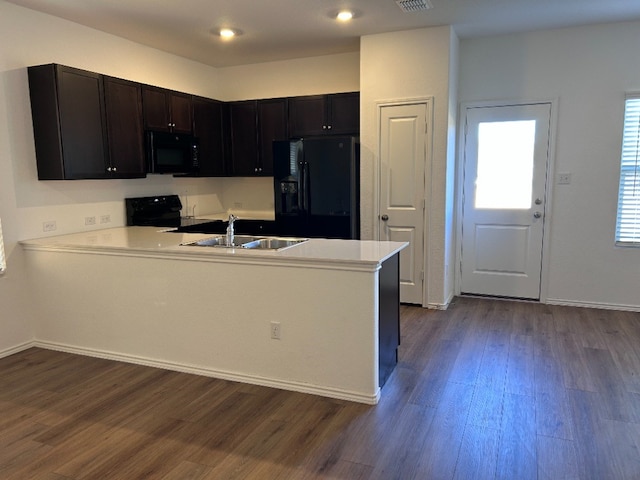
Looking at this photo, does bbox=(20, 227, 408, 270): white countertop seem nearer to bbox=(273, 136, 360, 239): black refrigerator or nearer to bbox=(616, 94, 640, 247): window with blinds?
bbox=(273, 136, 360, 239): black refrigerator

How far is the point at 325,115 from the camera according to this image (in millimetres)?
5051

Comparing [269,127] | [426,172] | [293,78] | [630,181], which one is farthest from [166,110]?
[630,181]

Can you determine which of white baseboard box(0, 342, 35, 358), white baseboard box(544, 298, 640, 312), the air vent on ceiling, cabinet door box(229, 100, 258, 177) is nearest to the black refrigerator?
cabinet door box(229, 100, 258, 177)

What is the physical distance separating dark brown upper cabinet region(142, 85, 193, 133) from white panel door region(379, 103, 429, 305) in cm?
206

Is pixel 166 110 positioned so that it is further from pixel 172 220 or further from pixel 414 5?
pixel 414 5

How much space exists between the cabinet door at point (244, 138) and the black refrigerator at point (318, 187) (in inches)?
29.6

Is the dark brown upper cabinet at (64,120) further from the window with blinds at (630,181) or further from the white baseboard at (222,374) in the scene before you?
the window with blinds at (630,181)

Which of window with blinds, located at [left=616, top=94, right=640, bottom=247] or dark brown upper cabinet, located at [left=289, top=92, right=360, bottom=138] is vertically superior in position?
dark brown upper cabinet, located at [left=289, top=92, right=360, bottom=138]

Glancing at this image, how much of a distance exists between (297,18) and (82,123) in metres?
1.99

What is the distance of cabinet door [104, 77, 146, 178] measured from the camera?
3943mm

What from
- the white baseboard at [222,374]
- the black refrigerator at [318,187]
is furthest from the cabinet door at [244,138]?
the white baseboard at [222,374]

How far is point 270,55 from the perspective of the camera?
524 centimetres

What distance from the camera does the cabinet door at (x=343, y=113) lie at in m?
4.91

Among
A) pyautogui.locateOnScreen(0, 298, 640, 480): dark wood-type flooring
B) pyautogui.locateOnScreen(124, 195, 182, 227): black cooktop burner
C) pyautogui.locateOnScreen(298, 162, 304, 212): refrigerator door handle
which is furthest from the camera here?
pyautogui.locateOnScreen(298, 162, 304, 212): refrigerator door handle
